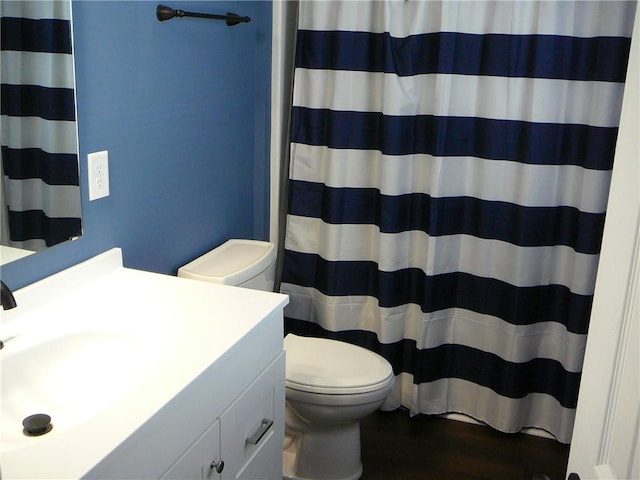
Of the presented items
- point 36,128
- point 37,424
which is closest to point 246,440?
point 37,424

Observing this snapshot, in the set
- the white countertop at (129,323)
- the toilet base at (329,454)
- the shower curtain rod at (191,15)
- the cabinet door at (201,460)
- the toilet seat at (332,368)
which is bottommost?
the toilet base at (329,454)

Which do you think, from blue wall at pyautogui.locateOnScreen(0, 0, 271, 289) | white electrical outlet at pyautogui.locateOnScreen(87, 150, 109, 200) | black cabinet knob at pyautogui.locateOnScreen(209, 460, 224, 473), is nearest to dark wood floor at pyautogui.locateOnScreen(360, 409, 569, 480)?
blue wall at pyautogui.locateOnScreen(0, 0, 271, 289)

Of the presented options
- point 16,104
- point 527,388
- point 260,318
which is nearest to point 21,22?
point 16,104

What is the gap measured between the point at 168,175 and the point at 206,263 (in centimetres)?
34

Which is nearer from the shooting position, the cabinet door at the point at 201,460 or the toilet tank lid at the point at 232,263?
the cabinet door at the point at 201,460

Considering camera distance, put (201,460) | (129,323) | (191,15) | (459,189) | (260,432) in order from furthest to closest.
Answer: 1. (459,189)
2. (191,15)
3. (260,432)
4. (129,323)
5. (201,460)

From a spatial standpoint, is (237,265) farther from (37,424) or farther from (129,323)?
(37,424)

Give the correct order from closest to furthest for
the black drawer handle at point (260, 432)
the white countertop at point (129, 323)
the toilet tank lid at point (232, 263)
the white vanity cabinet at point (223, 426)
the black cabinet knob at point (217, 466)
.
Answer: the white countertop at point (129, 323), the white vanity cabinet at point (223, 426), the black cabinet knob at point (217, 466), the black drawer handle at point (260, 432), the toilet tank lid at point (232, 263)

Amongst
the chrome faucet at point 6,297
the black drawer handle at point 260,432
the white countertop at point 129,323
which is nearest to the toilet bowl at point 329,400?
the black drawer handle at point 260,432

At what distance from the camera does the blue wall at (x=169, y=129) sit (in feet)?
6.04

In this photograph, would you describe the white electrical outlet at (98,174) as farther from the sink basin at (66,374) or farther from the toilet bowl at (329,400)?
the toilet bowl at (329,400)

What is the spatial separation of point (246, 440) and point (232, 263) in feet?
2.59

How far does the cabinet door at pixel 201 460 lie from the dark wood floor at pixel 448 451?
1.08 metres

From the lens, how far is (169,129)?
7.16 ft
